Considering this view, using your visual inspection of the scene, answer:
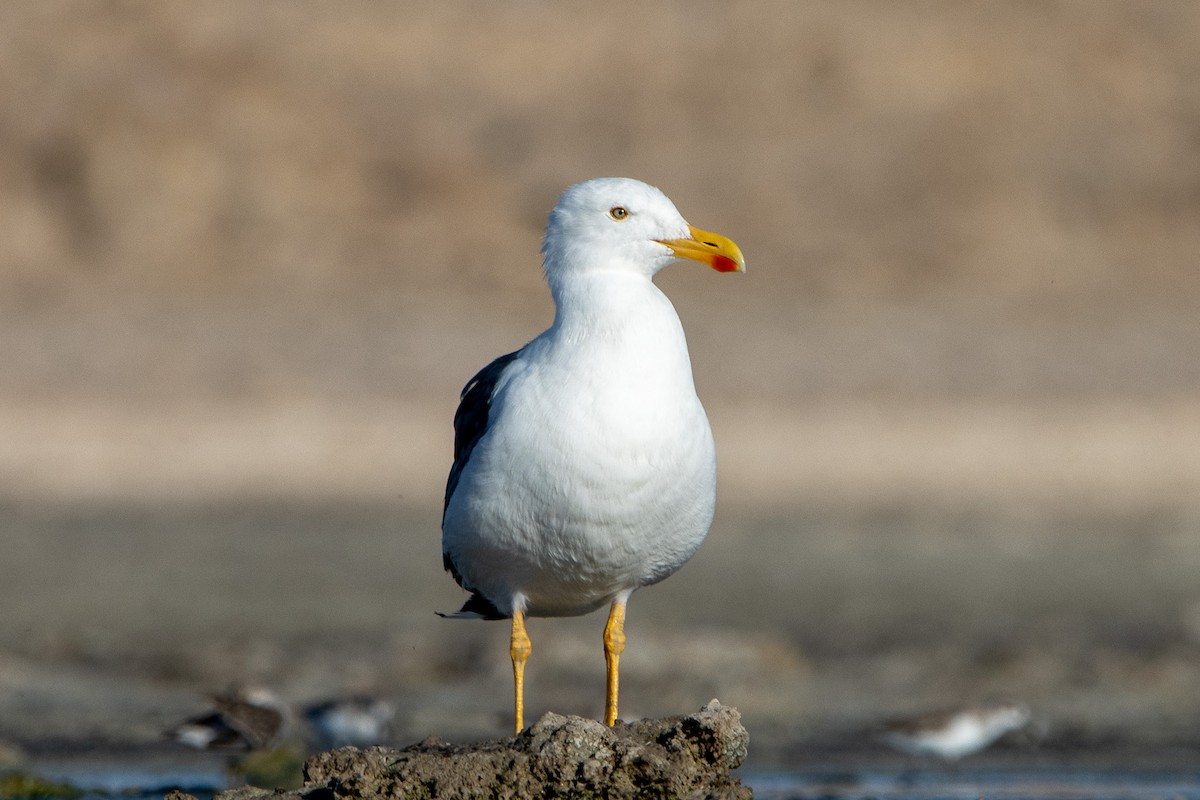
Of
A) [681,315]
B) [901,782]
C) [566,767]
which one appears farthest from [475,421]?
[681,315]

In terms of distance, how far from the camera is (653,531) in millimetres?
7602

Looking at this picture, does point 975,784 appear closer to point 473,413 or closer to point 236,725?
point 473,413

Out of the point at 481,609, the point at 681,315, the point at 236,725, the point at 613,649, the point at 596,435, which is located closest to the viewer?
the point at 596,435

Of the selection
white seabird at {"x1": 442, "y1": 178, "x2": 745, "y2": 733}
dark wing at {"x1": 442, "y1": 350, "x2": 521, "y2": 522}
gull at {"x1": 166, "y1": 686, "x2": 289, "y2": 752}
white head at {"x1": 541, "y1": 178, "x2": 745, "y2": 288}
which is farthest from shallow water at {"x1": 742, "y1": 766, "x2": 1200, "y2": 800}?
white head at {"x1": 541, "y1": 178, "x2": 745, "y2": 288}

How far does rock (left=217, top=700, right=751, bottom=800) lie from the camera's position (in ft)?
21.2

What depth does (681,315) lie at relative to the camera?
3209 centimetres

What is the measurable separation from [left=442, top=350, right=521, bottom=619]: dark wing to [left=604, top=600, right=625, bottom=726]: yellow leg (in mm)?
510

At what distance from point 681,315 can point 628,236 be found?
24.4 meters

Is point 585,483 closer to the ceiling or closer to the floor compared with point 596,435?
closer to the floor

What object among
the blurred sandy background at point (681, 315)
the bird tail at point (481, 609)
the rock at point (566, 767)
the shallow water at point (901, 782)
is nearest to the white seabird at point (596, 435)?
the bird tail at point (481, 609)

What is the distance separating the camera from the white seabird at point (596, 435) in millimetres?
7363

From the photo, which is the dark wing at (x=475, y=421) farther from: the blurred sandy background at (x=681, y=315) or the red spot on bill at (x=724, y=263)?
the blurred sandy background at (x=681, y=315)

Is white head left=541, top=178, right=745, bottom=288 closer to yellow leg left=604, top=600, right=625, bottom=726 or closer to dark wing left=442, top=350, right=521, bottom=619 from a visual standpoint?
dark wing left=442, top=350, right=521, bottom=619

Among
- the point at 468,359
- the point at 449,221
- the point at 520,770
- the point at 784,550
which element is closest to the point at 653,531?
the point at 520,770
